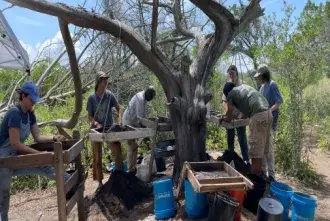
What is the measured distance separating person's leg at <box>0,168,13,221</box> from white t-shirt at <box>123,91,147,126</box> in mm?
2630

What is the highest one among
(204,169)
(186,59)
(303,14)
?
(303,14)

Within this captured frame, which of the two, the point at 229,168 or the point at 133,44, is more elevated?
the point at 133,44

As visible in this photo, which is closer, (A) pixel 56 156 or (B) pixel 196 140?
(A) pixel 56 156

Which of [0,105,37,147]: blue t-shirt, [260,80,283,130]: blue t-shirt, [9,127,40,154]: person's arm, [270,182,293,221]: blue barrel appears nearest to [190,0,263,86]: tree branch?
[260,80,283,130]: blue t-shirt

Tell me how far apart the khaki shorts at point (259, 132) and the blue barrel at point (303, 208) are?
4.48ft

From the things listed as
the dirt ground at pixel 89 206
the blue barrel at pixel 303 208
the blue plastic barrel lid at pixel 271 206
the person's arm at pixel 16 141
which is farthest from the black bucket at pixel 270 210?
the person's arm at pixel 16 141

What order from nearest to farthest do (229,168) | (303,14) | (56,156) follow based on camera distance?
(56,156)
(229,168)
(303,14)

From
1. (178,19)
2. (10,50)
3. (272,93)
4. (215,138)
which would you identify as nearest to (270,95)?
(272,93)

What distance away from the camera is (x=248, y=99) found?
5305 millimetres

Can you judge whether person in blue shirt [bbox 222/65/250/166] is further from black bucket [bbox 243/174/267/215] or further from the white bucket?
the white bucket

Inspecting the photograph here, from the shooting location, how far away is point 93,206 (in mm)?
5129

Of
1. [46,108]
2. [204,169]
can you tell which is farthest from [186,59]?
[46,108]

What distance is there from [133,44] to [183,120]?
1.37m

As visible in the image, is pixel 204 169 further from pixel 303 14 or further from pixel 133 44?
pixel 303 14
